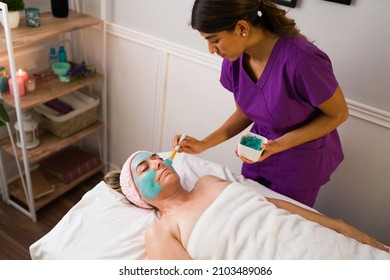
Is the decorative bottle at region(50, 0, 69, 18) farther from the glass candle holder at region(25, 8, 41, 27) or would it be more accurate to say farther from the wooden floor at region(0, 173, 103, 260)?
the wooden floor at region(0, 173, 103, 260)

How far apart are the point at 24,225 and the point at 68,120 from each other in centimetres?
67

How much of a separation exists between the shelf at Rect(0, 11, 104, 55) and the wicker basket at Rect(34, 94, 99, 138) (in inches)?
17.3

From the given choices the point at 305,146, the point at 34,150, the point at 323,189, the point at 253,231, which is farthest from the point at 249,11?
the point at 34,150

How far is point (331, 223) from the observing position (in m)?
1.46

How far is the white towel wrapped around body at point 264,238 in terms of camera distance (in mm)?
1265

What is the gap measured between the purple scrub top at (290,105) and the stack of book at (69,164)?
125 centimetres

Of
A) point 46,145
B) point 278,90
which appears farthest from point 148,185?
point 46,145

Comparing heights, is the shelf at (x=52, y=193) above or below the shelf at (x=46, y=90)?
below

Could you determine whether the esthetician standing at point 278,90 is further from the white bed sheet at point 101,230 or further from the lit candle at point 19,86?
the lit candle at point 19,86

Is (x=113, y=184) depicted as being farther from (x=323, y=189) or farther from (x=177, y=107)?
(x=323, y=189)

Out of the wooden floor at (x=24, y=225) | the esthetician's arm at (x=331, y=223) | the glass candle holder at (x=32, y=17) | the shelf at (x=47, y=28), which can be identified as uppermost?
the glass candle holder at (x=32, y=17)

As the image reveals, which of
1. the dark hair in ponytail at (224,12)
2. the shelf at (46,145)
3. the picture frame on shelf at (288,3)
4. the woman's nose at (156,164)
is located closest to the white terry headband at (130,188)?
the woman's nose at (156,164)

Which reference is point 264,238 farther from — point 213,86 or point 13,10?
point 13,10
